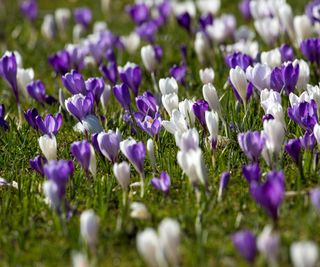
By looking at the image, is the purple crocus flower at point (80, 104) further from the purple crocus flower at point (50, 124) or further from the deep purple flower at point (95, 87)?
the deep purple flower at point (95, 87)

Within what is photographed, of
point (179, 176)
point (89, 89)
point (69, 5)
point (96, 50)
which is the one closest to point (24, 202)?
point (179, 176)

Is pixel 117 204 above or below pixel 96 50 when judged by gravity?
below

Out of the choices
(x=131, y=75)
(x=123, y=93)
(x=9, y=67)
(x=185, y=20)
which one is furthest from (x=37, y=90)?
(x=185, y=20)

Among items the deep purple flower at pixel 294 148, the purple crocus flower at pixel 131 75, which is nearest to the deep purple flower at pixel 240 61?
the purple crocus flower at pixel 131 75

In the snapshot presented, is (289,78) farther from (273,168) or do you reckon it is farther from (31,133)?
(31,133)

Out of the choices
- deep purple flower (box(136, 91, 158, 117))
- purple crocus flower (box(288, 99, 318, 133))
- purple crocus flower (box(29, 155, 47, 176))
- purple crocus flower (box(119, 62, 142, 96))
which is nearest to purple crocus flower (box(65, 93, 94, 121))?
deep purple flower (box(136, 91, 158, 117))

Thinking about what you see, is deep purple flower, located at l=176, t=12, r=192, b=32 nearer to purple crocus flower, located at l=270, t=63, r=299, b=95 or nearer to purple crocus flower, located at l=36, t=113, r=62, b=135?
purple crocus flower, located at l=270, t=63, r=299, b=95
